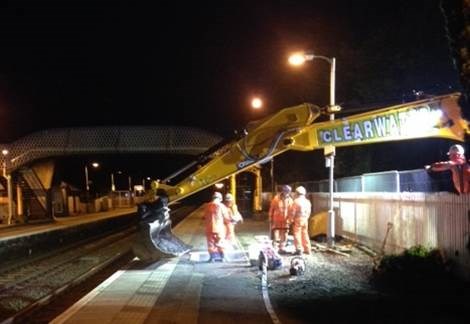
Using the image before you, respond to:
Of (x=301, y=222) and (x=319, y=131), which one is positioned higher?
(x=319, y=131)

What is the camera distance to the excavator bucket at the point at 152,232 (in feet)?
58.5

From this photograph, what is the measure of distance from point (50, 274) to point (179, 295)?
10.1 metres

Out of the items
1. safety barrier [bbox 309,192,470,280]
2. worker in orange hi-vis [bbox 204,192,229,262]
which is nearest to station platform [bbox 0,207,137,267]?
worker in orange hi-vis [bbox 204,192,229,262]

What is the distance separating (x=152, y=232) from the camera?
1816cm

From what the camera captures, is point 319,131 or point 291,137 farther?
point 291,137

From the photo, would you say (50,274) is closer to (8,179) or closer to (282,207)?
(282,207)

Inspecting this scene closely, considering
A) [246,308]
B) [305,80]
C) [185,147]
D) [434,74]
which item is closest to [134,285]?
[246,308]

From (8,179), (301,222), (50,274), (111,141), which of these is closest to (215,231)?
(301,222)

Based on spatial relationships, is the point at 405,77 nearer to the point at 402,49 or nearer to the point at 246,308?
the point at 402,49

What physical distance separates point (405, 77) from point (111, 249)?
49.3ft

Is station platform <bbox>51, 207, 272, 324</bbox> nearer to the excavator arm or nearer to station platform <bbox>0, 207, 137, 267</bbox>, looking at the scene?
the excavator arm

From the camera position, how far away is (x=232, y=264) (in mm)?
18359

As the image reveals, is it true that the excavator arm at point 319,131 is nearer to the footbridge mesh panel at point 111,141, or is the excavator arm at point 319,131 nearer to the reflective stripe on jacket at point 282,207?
the reflective stripe on jacket at point 282,207

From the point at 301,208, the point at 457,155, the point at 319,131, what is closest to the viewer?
the point at 457,155
